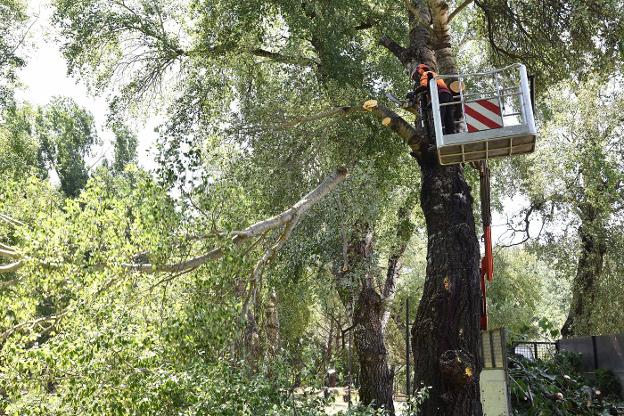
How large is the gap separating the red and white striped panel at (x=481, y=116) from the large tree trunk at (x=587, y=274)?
12.1m

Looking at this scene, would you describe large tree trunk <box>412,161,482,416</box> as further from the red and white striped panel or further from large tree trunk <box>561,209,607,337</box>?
large tree trunk <box>561,209,607,337</box>

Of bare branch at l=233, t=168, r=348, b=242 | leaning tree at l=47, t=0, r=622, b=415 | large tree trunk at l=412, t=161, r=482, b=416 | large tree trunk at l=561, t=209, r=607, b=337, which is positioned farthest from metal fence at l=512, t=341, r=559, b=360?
bare branch at l=233, t=168, r=348, b=242

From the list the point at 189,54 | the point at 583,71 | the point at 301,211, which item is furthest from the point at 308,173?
the point at 583,71

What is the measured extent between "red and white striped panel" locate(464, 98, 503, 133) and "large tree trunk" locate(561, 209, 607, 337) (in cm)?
1211

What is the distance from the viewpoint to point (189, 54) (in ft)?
42.2

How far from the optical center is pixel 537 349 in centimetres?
1669

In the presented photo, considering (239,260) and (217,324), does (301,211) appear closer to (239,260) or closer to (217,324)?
(239,260)

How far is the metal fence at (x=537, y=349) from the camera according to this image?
1538 cm

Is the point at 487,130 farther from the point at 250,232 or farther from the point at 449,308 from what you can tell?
the point at 250,232

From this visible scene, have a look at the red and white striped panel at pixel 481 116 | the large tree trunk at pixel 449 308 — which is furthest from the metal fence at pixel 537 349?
the red and white striped panel at pixel 481 116

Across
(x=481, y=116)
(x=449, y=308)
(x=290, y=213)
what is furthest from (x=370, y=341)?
(x=481, y=116)

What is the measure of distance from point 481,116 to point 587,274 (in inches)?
531

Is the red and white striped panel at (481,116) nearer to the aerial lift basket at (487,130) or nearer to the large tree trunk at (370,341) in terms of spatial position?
the aerial lift basket at (487,130)

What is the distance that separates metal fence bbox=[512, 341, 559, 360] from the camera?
50.5ft
